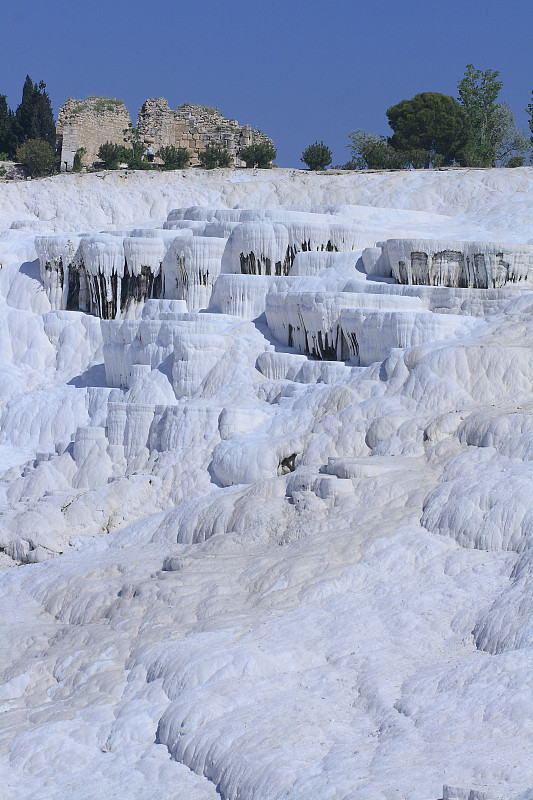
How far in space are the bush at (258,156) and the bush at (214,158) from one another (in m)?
0.55

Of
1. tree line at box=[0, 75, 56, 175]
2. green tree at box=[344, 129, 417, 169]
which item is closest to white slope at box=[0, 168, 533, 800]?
green tree at box=[344, 129, 417, 169]

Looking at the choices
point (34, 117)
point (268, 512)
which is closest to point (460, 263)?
point (268, 512)

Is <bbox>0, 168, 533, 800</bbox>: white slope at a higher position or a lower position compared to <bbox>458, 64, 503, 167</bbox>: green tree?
lower

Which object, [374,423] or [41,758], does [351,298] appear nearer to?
[374,423]

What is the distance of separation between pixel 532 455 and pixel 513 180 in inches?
554

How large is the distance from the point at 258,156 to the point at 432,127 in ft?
20.6

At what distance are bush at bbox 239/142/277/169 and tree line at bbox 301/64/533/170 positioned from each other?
1.18 meters

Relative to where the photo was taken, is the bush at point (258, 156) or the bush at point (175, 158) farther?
the bush at point (258, 156)

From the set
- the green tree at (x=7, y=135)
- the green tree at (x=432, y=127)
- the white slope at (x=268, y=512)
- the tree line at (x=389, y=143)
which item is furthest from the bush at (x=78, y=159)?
the green tree at (x=432, y=127)

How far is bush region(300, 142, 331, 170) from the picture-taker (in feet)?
100

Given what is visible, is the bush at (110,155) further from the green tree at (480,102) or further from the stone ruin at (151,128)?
the green tree at (480,102)

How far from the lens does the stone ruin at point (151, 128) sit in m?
32.1

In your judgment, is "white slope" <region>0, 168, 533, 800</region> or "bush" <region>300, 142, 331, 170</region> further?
"bush" <region>300, 142, 331, 170</region>

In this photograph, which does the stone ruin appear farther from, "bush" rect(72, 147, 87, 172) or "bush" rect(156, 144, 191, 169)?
"bush" rect(156, 144, 191, 169)
